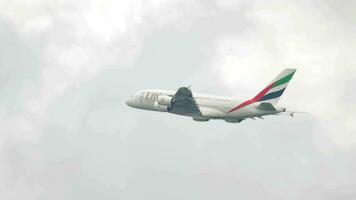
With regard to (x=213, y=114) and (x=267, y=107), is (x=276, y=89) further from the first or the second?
(x=213, y=114)

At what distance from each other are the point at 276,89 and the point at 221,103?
33.3ft

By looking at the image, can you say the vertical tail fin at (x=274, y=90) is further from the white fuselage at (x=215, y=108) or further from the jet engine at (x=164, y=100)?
the jet engine at (x=164, y=100)

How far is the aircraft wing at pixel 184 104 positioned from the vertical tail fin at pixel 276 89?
432 inches

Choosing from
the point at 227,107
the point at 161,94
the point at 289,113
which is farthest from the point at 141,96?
the point at 289,113

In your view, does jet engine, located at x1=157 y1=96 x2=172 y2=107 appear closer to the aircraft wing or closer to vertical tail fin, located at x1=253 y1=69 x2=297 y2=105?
the aircraft wing

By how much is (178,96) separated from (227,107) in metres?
9.36

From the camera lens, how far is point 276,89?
573 ft

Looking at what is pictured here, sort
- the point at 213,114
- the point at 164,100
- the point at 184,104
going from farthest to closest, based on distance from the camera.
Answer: the point at 164,100 → the point at 213,114 → the point at 184,104

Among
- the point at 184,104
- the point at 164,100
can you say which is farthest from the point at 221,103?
the point at 164,100

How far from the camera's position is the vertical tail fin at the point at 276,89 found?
6850 inches

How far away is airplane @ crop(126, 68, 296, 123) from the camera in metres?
172

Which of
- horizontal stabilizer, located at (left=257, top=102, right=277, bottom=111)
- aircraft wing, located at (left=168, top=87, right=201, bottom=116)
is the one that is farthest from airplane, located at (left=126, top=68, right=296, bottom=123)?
horizontal stabilizer, located at (left=257, top=102, right=277, bottom=111)

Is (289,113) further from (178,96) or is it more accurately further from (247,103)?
(178,96)

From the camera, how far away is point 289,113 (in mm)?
170000
